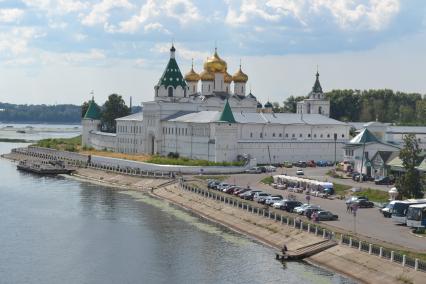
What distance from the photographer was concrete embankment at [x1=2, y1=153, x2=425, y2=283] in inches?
1200

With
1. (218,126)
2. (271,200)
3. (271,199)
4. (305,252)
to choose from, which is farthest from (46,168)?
(305,252)

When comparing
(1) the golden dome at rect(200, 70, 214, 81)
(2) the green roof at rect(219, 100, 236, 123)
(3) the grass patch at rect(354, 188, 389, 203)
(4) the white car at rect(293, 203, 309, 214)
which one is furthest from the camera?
(1) the golden dome at rect(200, 70, 214, 81)

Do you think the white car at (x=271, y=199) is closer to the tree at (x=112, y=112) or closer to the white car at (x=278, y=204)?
the white car at (x=278, y=204)

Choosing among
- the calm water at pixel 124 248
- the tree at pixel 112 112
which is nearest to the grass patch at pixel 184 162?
the calm water at pixel 124 248

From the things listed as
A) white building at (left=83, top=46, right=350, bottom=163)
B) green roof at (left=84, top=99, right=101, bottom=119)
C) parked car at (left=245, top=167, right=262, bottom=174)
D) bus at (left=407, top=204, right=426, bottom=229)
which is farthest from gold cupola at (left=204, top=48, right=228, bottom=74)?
bus at (left=407, top=204, right=426, bottom=229)

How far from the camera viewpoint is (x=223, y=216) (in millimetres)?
47531

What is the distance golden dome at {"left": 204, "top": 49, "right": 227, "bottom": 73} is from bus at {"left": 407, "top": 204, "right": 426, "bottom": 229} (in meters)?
58.7

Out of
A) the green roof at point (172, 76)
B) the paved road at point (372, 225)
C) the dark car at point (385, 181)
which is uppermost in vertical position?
the green roof at point (172, 76)

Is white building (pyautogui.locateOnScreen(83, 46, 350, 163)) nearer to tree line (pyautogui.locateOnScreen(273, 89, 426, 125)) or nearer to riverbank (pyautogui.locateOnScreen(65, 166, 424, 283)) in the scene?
riverbank (pyautogui.locateOnScreen(65, 166, 424, 283))

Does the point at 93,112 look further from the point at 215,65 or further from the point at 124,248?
the point at 124,248

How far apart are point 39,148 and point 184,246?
6725 cm

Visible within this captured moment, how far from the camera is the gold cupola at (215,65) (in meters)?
95.2

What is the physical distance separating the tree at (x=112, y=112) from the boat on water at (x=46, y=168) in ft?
79.1

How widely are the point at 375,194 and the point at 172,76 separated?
3987cm
